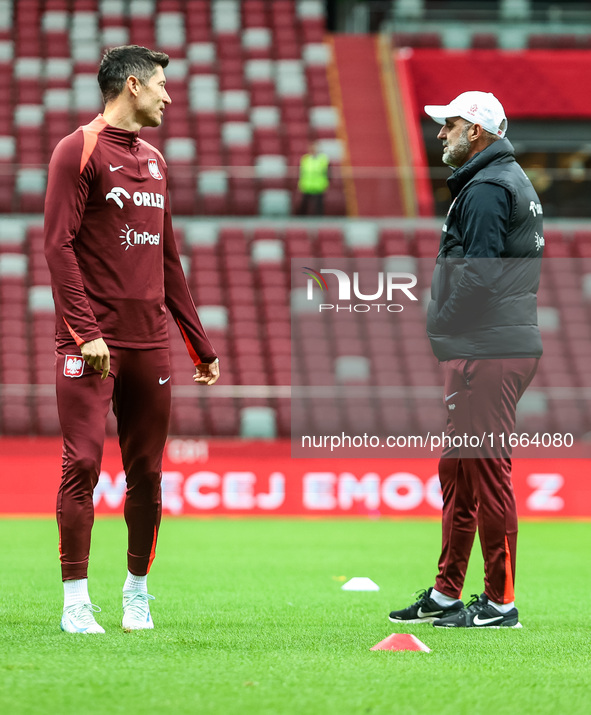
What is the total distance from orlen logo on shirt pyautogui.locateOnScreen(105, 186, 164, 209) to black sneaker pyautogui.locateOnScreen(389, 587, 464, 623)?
6.01 feet

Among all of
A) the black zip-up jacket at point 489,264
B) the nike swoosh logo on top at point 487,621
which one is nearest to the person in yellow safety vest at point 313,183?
the black zip-up jacket at point 489,264

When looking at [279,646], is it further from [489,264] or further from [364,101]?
[364,101]

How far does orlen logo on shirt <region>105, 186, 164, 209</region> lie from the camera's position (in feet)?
13.1

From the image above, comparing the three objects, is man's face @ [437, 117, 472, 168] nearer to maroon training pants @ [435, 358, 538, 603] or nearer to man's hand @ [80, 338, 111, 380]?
maroon training pants @ [435, 358, 538, 603]

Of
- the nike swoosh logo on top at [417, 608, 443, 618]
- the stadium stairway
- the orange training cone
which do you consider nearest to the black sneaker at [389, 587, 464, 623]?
the nike swoosh logo on top at [417, 608, 443, 618]

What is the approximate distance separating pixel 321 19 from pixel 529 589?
16.1 meters

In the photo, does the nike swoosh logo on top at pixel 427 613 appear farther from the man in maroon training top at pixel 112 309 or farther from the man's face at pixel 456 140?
the man's face at pixel 456 140

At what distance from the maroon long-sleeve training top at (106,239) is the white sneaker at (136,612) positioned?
915 millimetres

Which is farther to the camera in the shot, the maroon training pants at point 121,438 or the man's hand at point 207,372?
the man's hand at point 207,372

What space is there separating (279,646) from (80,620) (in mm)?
705

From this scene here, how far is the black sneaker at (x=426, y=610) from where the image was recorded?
4453 mm

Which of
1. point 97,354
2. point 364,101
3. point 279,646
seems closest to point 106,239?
point 97,354

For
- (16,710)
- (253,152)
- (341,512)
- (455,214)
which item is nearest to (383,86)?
(253,152)

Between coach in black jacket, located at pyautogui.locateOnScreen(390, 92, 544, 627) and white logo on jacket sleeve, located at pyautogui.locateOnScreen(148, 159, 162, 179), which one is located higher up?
white logo on jacket sleeve, located at pyautogui.locateOnScreen(148, 159, 162, 179)
